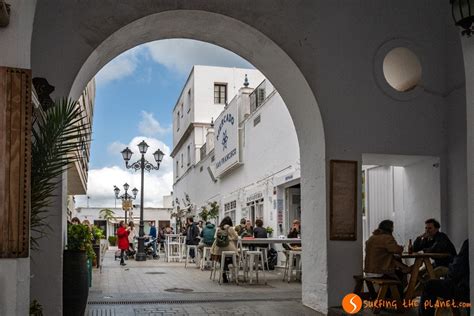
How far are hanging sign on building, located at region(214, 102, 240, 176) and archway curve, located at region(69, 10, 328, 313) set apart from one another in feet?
47.3

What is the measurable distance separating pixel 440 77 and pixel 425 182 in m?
1.75

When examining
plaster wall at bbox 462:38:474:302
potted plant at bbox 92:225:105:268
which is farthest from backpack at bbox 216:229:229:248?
plaster wall at bbox 462:38:474:302

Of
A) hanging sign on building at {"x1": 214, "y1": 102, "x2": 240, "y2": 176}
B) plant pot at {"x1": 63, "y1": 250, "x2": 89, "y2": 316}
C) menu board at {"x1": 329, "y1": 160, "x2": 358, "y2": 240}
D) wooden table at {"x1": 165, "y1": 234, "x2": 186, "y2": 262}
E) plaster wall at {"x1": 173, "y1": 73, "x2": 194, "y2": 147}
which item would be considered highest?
plaster wall at {"x1": 173, "y1": 73, "x2": 194, "y2": 147}

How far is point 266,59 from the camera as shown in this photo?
30.8 ft

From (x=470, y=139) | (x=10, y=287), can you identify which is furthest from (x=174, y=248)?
(x=10, y=287)

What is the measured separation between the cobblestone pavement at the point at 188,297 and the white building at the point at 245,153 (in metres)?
4.40

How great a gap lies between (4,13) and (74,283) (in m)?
4.26

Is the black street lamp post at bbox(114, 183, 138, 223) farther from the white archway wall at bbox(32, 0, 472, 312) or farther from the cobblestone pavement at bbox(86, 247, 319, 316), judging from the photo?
the white archway wall at bbox(32, 0, 472, 312)

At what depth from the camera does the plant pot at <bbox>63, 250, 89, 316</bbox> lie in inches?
304

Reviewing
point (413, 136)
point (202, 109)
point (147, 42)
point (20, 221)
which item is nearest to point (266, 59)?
point (147, 42)

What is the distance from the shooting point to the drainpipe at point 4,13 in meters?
4.50

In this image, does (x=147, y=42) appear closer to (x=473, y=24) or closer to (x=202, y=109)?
(x=473, y=24)

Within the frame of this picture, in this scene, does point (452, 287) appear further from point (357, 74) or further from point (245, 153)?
point (245, 153)

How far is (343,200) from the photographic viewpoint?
29.4 feet
